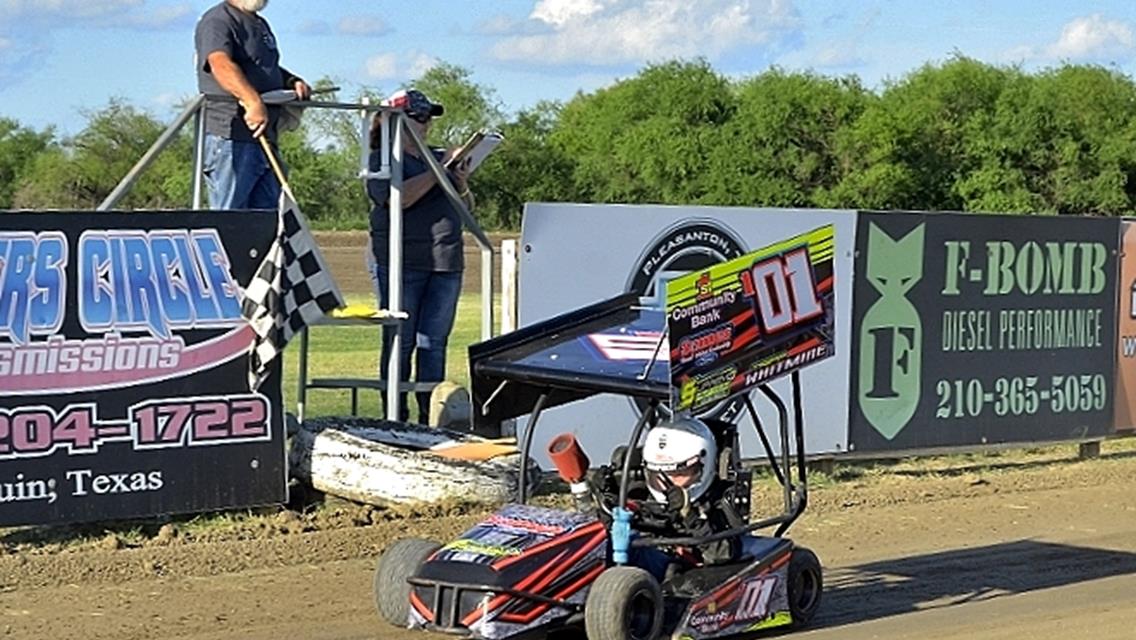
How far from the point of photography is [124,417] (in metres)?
9.66

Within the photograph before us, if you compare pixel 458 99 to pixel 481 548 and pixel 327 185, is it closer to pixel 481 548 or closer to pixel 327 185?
pixel 327 185

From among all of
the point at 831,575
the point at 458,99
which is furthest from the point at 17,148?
the point at 831,575

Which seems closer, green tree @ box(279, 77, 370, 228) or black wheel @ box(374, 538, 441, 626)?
black wheel @ box(374, 538, 441, 626)

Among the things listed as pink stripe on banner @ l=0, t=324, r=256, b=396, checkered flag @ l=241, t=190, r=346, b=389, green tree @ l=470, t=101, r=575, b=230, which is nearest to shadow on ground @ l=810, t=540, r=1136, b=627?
checkered flag @ l=241, t=190, r=346, b=389

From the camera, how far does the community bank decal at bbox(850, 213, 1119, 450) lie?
12.6 metres

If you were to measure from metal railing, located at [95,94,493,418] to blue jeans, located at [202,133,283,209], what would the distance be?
0.23ft

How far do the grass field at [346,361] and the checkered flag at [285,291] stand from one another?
1.19 m

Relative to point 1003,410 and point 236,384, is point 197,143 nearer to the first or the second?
point 236,384

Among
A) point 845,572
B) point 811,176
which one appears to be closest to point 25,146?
point 811,176

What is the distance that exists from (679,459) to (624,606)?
739 millimetres

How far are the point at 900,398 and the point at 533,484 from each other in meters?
3.18

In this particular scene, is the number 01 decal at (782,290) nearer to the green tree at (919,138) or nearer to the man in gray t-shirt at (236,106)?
the man in gray t-shirt at (236,106)

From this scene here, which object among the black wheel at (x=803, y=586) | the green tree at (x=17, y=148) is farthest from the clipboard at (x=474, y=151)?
the green tree at (x=17, y=148)

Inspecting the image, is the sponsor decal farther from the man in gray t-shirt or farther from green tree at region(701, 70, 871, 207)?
green tree at region(701, 70, 871, 207)
